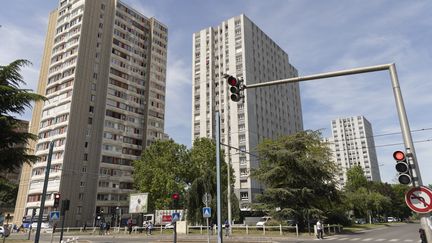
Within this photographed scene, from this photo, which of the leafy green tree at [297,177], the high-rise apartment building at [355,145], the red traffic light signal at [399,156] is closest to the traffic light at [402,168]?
the red traffic light signal at [399,156]

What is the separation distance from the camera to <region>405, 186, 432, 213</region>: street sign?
24.7ft

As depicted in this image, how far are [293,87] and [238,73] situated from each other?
3114cm

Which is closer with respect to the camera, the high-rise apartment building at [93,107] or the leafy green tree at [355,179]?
the high-rise apartment building at [93,107]

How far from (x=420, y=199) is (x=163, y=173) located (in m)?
39.7

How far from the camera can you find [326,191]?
105 ft

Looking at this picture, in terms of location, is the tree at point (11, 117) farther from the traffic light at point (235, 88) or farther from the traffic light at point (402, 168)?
the traffic light at point (402, 168)

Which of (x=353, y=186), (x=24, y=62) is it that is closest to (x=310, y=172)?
(x=24, y=62)

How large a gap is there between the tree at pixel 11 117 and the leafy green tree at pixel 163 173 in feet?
86.0

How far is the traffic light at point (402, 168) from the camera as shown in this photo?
26.5 feet

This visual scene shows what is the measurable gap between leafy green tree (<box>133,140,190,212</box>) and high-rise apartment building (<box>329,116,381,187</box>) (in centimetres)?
12179

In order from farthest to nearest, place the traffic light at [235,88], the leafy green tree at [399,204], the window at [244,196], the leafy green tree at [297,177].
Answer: the leafy green tree at [399,204], the window at [244,196], the leafy green tree at [297,177], the traffic light at [235,88]

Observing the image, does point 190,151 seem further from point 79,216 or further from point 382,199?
point 382,199

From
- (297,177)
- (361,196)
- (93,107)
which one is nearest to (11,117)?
(297,177)

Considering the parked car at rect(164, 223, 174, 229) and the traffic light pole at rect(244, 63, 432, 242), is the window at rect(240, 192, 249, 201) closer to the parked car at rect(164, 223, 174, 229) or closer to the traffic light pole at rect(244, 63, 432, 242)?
the parked car at rect(164, 223, 174, 229)
